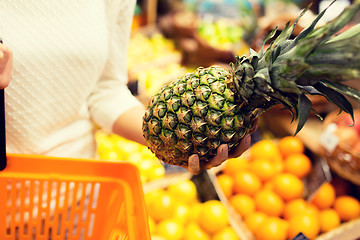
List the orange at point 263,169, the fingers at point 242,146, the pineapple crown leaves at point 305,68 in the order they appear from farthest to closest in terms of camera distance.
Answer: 1. the orange at point 263,169
2. the fingers at point 242,146
3. the pineapple crown leaves at point 305,68

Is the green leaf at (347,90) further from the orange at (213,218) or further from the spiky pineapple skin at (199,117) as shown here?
the orange at (213,218)

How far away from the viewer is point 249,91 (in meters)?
0.78

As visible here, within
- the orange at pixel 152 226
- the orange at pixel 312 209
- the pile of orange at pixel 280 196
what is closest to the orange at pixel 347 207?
the pile of orange at pixel 280 196

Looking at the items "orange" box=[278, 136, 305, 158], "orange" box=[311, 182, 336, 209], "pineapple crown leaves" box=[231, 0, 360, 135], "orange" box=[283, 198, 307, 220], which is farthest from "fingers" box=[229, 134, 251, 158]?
"orange" box=[278, 136, 305, 158]

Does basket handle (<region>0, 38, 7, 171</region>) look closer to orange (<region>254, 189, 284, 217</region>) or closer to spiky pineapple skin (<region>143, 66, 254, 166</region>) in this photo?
spiky pineapple skin (<region>143, 66, 254, 166</region>)

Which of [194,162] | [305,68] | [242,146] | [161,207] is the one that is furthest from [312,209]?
[305,68]

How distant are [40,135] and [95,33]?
42 centimetres

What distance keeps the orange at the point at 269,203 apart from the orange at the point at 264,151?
0.27 meters

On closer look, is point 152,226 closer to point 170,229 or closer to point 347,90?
point 170,229

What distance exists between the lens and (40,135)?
106cm

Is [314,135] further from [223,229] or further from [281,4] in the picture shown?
[281,4]

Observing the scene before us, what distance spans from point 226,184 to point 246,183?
0.11 metres

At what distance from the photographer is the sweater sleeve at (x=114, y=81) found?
3.76 ft

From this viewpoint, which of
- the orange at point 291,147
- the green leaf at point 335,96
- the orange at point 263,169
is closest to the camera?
the green leaf at point 335,96
